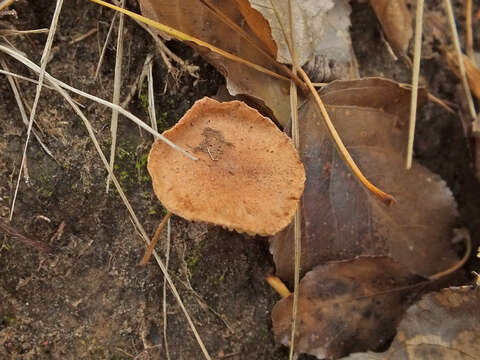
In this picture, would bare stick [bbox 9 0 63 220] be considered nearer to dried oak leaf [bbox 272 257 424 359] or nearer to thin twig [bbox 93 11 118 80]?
thin twig [bbox 93 11 118 80]

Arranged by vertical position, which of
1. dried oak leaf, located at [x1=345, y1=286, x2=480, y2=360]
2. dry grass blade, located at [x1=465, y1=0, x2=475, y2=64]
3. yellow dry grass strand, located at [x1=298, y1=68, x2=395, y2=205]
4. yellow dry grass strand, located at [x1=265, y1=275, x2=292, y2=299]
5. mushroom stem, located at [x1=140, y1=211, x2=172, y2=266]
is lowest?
dried oak leaf, located at [x1=345, y1=286, x2=480, y2=360]

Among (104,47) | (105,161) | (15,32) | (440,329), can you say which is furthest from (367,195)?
(15,32)

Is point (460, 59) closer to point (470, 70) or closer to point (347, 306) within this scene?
point (470, 70)

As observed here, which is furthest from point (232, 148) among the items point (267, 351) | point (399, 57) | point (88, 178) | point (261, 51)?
point (399, 57)

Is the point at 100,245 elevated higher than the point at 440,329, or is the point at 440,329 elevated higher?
the point at 100,245

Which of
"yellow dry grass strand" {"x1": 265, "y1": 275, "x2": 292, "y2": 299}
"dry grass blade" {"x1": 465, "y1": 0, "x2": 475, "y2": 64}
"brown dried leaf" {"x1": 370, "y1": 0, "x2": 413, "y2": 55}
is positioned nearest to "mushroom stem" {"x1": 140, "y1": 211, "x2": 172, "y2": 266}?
"yellow dry grass strand" {"x1": 265, "y1": 275, "x2": 292, "y2": 299}

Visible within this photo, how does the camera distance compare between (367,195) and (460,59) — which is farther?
(460,59)

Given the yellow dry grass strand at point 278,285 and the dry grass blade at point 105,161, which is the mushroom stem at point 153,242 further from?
the yellow dry grass strand at point 278,285
